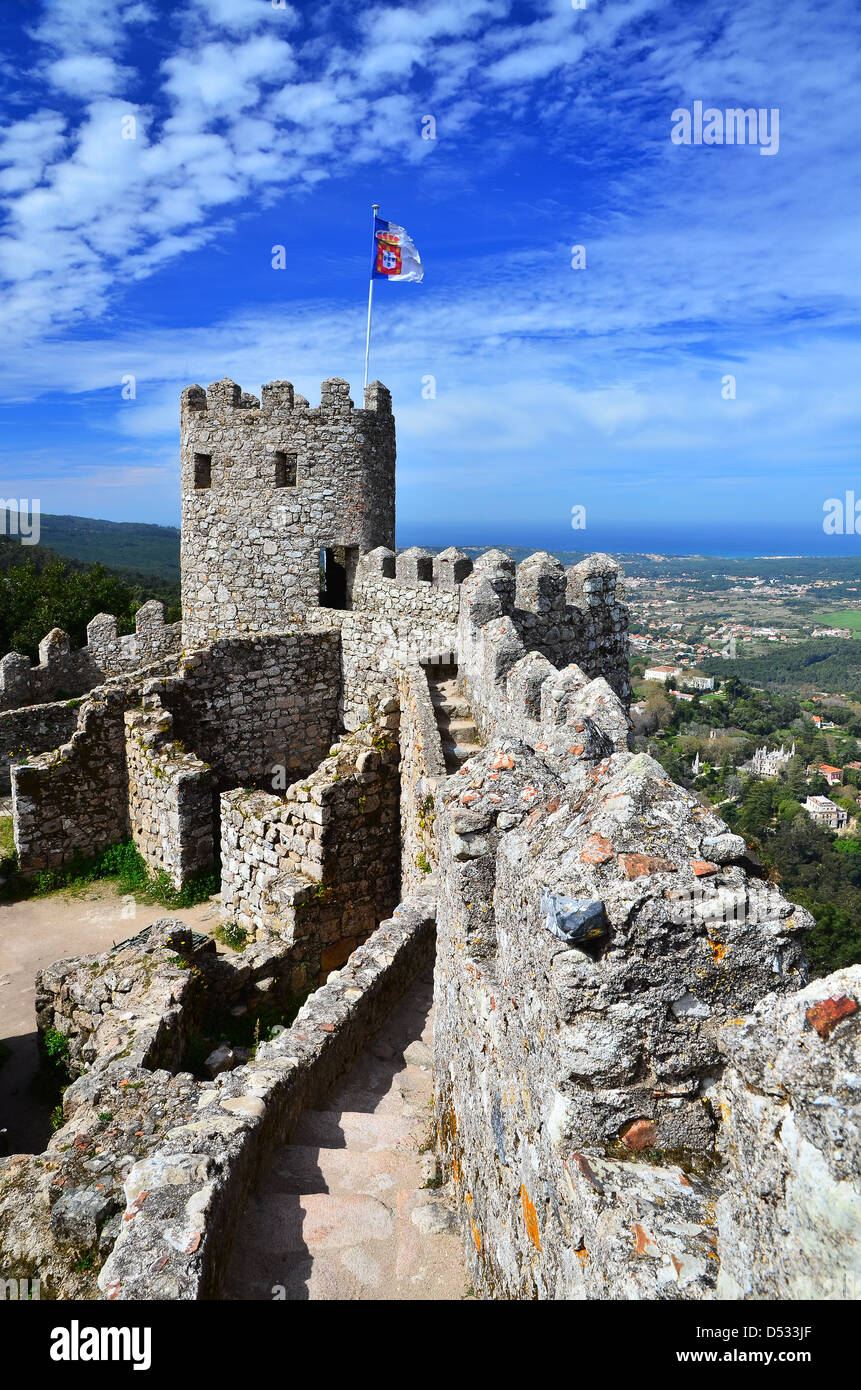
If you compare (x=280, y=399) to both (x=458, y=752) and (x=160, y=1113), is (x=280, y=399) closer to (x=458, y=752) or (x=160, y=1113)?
(x=458, y=752)

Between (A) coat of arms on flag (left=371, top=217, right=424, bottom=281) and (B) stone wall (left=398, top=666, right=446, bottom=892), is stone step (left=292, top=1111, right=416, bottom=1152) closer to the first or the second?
(B) stone wall (left=398, top=666, right=446, bottom=892)

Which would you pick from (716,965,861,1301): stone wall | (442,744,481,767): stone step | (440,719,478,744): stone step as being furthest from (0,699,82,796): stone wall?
(716,965,861,1301): stone wall

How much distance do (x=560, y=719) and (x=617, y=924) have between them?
10.1 ft

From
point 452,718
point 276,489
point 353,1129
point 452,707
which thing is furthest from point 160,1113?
point 276,489

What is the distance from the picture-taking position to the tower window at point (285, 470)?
13344 millimetres

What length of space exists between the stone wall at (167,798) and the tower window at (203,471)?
4282 mm

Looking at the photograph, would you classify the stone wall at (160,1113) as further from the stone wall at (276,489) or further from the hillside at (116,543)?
the hillside at (116,543)

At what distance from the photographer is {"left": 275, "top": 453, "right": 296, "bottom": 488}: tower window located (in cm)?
1334

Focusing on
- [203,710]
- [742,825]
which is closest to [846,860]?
[742,825]

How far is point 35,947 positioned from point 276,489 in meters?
7.72
